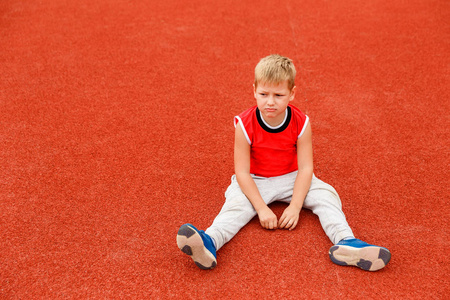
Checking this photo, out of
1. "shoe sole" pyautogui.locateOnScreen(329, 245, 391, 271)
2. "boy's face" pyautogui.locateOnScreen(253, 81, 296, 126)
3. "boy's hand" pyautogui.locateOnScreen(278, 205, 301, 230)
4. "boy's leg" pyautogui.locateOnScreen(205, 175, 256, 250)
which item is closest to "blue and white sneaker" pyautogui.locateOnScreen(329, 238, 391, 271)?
"shoe sole" pyautogui.locateOnScreen(329, 245, 391, 271)

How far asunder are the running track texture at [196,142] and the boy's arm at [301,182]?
0.09 meters

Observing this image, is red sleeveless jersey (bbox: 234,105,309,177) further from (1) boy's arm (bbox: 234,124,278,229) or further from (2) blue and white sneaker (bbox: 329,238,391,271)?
(2) blue and white sneaker (bbox: 329,238,391,271)

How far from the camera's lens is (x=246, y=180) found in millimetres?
1794

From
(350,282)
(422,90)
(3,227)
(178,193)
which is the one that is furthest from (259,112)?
(422,90)

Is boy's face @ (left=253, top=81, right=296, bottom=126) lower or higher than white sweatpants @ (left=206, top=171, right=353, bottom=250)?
higher

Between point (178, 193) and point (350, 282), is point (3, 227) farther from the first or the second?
point (350, 282)

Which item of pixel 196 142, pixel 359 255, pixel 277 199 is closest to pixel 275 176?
pixel 277 199

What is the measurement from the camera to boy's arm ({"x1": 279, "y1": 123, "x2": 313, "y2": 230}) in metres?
1.78

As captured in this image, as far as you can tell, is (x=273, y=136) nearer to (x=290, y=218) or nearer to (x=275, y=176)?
(x=275, y=176)

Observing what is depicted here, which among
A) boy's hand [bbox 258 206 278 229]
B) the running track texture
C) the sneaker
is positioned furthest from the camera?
boy's hand [bbox 258 206 278 229]

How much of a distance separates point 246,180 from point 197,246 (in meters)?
0.41

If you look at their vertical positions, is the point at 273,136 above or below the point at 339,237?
above

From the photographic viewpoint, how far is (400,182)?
208 centimetres

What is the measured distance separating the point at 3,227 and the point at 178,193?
77 centimetres
